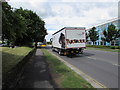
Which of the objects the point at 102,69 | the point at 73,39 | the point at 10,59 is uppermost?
the point at 73,39

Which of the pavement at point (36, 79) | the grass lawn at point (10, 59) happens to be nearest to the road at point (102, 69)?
the pavement at point (36, 79)

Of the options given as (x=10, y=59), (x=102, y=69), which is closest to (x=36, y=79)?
(x=102, y=69)

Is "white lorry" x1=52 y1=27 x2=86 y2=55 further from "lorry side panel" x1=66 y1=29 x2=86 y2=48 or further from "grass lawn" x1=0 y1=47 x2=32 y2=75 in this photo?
"grass lawn" x1=0 y1=47 x2=32 y2=75

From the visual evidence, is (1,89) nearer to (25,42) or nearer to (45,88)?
(45,88)

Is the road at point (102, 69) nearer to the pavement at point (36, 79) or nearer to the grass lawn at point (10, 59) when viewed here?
the pavement at point (36, 79)

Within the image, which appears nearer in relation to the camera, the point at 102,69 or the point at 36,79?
the point at 36,79

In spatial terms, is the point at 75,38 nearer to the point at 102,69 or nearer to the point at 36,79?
the point at 102,69

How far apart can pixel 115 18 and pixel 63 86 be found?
158 ft

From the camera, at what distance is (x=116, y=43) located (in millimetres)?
43750

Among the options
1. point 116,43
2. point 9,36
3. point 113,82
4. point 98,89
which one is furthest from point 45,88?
point 116,43

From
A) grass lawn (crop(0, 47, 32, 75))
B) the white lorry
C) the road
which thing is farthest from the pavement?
the white lorry

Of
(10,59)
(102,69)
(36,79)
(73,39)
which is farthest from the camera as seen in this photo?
Result: (73,39)

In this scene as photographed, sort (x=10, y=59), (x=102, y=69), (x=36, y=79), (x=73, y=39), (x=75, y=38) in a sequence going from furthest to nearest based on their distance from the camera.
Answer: (x=75, y=38)
(x=73, y=39)
(x=10, y=59)
(x=102, y=69)
(x=36, y=79)

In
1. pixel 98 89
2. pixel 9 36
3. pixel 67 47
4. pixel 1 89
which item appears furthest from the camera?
pixel 67 47
